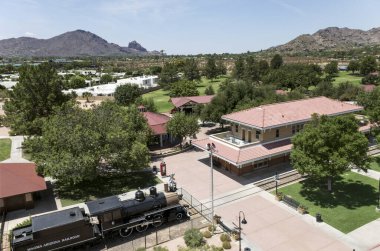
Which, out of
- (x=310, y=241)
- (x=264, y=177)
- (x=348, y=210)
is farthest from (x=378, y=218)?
(x=264, y=177)

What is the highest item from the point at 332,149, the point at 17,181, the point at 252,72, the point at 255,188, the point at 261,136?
the point at 252,72

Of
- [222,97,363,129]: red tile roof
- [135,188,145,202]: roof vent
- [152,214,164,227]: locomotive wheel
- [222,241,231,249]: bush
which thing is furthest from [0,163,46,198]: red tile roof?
[222,97,363,129]: red tile roof

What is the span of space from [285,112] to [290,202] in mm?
15715

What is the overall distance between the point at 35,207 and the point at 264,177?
24222 millimetres

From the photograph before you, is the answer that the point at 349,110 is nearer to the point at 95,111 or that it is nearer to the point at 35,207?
the point at 95,111

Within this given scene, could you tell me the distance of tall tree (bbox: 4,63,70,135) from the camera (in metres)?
47.8

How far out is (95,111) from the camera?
124ft

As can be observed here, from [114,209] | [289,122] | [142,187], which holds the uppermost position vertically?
[289,122]

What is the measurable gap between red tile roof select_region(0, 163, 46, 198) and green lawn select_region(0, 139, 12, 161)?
1727 centimetres

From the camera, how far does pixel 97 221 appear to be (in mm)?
25000

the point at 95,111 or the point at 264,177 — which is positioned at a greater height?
the point at 95,111

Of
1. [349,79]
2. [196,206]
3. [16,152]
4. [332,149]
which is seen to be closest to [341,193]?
[332,149]

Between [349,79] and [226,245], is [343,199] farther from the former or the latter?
[349,79]

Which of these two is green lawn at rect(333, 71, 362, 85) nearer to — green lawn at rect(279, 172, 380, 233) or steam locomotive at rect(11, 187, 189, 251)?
green lawn at rect(279, 172, 380, 233)
